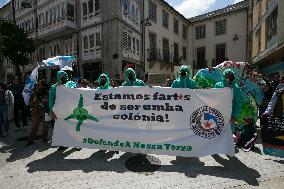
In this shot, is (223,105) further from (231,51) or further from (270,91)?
(231,51)

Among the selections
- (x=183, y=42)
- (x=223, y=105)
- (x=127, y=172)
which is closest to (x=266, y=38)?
(x=183, y=42)

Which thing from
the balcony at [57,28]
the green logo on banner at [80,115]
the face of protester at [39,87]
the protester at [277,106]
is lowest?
the green logo on banner at [80,115]

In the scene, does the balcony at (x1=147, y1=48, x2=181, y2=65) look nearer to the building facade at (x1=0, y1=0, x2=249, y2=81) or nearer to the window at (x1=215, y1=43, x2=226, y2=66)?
the building facade at (x1=0, y1=0, x2=249, y2=81)

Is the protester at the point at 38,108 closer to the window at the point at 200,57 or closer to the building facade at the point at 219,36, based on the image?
the building facade at the point at 219,36

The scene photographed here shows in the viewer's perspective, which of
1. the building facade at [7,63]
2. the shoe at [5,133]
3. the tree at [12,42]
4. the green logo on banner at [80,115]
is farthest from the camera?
the building facade at [7,63]

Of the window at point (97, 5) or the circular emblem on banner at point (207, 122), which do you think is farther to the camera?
the window at point (97, 5)

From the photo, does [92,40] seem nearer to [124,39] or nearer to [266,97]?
[124,39]

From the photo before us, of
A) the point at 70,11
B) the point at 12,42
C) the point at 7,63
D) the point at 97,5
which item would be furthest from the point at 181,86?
the point at 7,63

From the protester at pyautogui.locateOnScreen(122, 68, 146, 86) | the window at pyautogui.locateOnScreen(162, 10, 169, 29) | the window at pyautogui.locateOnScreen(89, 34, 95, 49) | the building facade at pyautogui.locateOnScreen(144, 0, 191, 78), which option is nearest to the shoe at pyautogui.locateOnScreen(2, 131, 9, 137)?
the protester at pyautogui.locateOnScreen(122, 68, 146, 86)

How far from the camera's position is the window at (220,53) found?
35.1 meters

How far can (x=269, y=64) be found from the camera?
906 inches

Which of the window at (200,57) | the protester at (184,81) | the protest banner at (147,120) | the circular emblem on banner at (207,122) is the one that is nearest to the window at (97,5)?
the window at (200,57)

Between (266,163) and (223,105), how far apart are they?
1.43m

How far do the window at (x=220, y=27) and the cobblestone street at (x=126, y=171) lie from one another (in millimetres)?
30374
